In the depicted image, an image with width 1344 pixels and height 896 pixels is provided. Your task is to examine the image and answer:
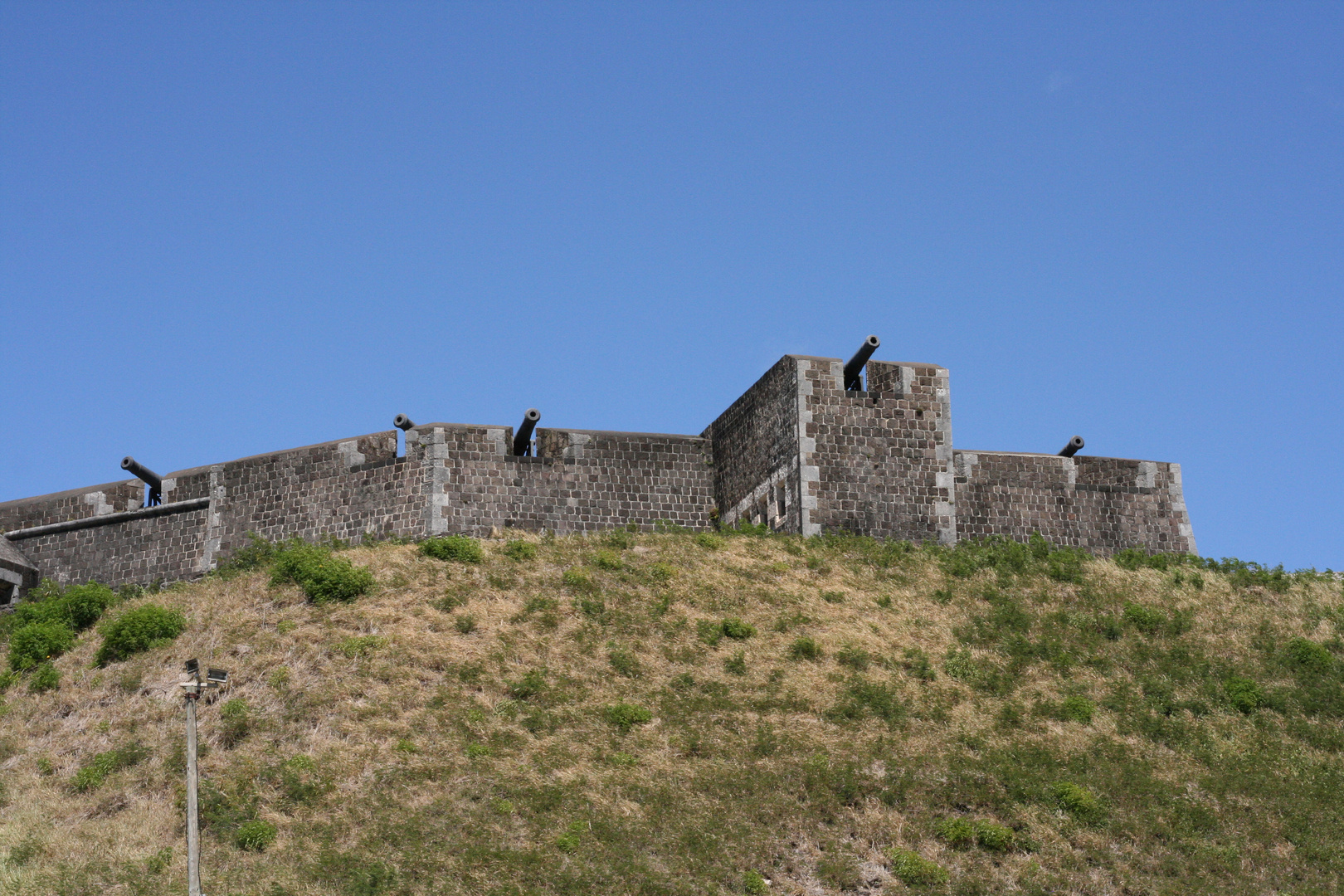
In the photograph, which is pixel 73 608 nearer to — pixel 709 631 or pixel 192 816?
pixel 192 816

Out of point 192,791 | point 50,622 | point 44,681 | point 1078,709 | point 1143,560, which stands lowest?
point 192,791

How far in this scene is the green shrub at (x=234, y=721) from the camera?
83.7ft

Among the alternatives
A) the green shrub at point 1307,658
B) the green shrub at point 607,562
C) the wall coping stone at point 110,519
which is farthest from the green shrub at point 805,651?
the wall coping stone at point 110,519

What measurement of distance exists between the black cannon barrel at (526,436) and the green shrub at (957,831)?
48.0ft

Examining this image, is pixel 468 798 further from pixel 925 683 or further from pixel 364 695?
pixel 925 683

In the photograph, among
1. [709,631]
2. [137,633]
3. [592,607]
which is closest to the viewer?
[709,631]

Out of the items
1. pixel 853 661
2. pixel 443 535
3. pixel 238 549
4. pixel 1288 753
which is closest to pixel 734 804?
pixel 853 661

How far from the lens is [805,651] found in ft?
91.6

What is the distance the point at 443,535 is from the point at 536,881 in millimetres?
13061

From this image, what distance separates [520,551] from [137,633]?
7528 millimetres

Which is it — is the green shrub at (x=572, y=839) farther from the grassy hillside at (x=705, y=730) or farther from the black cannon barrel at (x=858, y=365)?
the black cannon barrel at (x=858, y=365)

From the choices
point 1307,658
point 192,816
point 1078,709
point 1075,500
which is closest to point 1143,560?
point 1075,500

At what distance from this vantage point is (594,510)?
114ft

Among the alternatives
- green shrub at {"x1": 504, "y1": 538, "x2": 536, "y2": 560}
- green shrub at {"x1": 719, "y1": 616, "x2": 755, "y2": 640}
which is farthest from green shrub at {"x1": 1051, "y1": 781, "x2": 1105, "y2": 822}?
green shrub at {"x1": 504, "y1": 538, "x2": 536, "y2": 560}
